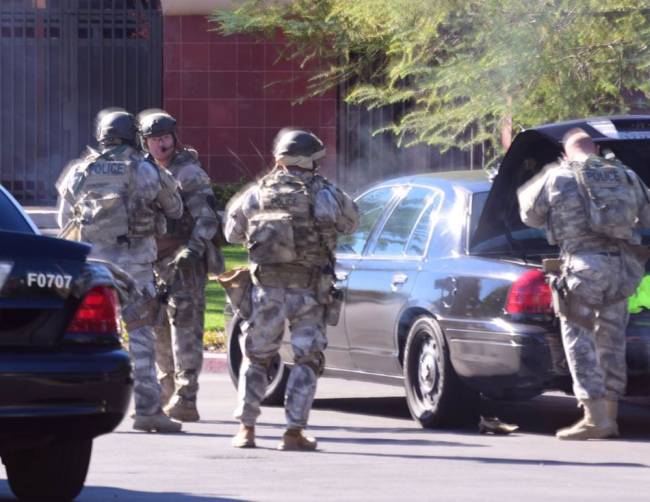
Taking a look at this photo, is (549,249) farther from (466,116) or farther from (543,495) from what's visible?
(466,116)

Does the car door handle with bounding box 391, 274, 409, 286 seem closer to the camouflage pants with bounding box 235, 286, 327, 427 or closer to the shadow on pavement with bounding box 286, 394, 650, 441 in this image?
the shadow on pavement with bounding box 286, 394, 650, 441

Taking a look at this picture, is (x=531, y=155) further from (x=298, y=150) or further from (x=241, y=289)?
(x=241, y=289)

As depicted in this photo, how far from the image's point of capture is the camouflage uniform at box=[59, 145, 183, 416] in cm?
909

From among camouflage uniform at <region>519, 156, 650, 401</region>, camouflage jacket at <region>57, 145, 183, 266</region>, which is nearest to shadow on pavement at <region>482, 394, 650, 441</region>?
camouflage uniform at <region>519, 156, 650, 401</region>

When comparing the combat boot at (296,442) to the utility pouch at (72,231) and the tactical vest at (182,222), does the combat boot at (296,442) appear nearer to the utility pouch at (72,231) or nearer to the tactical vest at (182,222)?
the utility pouch at (72,231)

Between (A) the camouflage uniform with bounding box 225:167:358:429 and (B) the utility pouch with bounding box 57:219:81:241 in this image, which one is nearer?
(A) the camouflage uniform with bounding box 225:167:358:429

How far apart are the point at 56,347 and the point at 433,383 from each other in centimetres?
380

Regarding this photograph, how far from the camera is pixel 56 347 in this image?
6.00 meters

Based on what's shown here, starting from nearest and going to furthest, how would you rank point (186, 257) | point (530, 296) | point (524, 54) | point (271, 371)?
1. point (530, 296)
2. point (186, 257)
3. point (271, 371)
4. point (524, 54)

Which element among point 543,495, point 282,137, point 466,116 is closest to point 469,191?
point 282,137

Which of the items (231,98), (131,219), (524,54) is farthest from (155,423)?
(231,98)

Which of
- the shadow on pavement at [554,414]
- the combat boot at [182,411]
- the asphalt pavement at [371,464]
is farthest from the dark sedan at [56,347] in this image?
the shadow on pavement at [554,414]

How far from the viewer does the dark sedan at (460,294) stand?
895cm

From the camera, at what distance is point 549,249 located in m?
9.69
